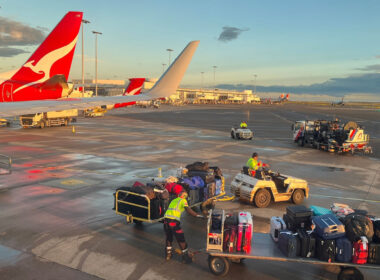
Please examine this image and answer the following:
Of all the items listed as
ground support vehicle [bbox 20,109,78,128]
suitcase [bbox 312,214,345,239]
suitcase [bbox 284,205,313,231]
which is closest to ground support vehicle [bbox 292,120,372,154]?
suitcase [bbox 284,205,313,231]

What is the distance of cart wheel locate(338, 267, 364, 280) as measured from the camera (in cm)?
754

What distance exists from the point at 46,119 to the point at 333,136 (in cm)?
3534

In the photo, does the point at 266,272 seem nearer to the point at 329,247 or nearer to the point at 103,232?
the point at 329,247

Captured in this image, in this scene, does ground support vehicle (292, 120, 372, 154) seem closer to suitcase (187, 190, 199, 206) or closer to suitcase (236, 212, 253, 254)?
suitcase (187, 190, 199, 206)

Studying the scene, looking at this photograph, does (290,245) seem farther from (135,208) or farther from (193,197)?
(135,208)

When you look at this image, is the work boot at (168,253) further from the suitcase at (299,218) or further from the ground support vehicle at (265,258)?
the suitcase at (299,218)

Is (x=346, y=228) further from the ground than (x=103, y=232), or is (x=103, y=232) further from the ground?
(x=346, y=228)

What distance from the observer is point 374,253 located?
740 centimetres

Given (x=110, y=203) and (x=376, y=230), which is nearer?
(x=376, y=230)

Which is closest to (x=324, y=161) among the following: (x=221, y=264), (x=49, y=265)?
(x=221, y=264)

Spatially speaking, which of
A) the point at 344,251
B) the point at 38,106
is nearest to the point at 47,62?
the point at 38,106

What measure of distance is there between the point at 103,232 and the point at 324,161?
63.1 ft

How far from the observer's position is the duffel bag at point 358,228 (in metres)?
7.51

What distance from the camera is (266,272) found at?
820 centimetres
